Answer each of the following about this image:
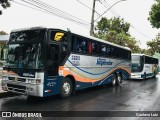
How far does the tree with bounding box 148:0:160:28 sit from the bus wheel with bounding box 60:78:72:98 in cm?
1341

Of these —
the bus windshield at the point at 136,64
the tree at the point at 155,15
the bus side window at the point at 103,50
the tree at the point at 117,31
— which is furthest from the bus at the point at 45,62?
the tree at the point at 117,31

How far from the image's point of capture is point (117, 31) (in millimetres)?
48469

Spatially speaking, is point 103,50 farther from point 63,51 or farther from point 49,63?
point 49,63

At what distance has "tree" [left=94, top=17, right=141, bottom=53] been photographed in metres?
41.2

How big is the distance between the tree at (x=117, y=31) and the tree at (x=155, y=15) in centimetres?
1800

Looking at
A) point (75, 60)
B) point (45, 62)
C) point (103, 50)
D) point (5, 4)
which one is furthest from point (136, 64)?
point (45, 62)

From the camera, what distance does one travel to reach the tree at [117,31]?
135ft

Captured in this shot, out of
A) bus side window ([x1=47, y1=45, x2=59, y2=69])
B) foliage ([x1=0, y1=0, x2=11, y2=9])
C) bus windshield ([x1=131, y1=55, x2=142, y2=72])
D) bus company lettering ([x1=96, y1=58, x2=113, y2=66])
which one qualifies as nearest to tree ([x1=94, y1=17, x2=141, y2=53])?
bus windshield ([x1=131, y1=55, x2=142, y2=72])

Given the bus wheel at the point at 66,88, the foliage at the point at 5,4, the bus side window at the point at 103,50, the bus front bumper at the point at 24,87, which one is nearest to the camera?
the bus front bumper at the point at 24,87

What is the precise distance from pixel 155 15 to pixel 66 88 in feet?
45.6

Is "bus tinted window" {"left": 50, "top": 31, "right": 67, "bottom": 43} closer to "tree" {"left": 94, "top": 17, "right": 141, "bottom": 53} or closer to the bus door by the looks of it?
the bus door

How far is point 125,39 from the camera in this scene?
4175 cm

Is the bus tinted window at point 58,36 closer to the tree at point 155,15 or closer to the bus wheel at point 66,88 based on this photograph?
the bus wheel at point 66,88

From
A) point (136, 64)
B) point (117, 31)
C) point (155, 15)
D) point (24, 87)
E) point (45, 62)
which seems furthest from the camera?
point (117, 31)
